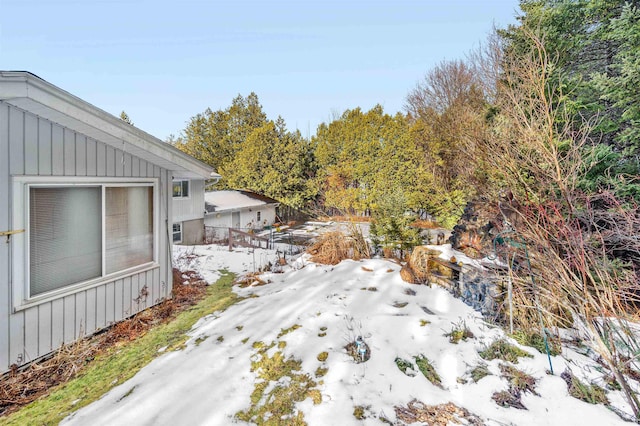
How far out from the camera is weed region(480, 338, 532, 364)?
9.12ft

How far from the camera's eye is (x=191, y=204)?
14789 mm

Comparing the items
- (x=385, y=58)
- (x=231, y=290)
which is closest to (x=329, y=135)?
(x=385, y=58)

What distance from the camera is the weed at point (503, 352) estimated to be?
2779 millimetres

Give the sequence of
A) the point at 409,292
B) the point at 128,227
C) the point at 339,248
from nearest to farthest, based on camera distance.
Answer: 1. the point at 128,227
2. the point at 409,292
3. the point at 339,248

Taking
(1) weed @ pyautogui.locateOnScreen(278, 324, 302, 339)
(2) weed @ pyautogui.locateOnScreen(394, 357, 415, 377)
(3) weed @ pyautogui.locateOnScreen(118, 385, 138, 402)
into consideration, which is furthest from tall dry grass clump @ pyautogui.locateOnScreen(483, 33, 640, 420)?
(3) weed @ pyautogui.locateOnScreen(118, 385, 138, 402)

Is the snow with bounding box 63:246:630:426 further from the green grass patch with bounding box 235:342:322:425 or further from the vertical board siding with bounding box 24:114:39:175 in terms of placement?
the vertical board siding with bounding box 24:114:39:175

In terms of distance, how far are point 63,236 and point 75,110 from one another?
1.44 metres

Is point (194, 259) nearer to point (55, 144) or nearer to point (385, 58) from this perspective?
point (55, 144)

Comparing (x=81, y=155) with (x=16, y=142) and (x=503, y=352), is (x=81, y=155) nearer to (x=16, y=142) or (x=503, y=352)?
(x=16, y=142)

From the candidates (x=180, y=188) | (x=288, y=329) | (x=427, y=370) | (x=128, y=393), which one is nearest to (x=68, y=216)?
(x=128, y=393)

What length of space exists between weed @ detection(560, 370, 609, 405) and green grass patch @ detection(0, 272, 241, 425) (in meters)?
3.66

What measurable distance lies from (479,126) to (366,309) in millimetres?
6802

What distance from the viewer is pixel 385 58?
50.0 ft

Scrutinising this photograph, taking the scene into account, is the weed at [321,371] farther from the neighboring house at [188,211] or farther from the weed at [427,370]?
the neighboring house at [188,211]
